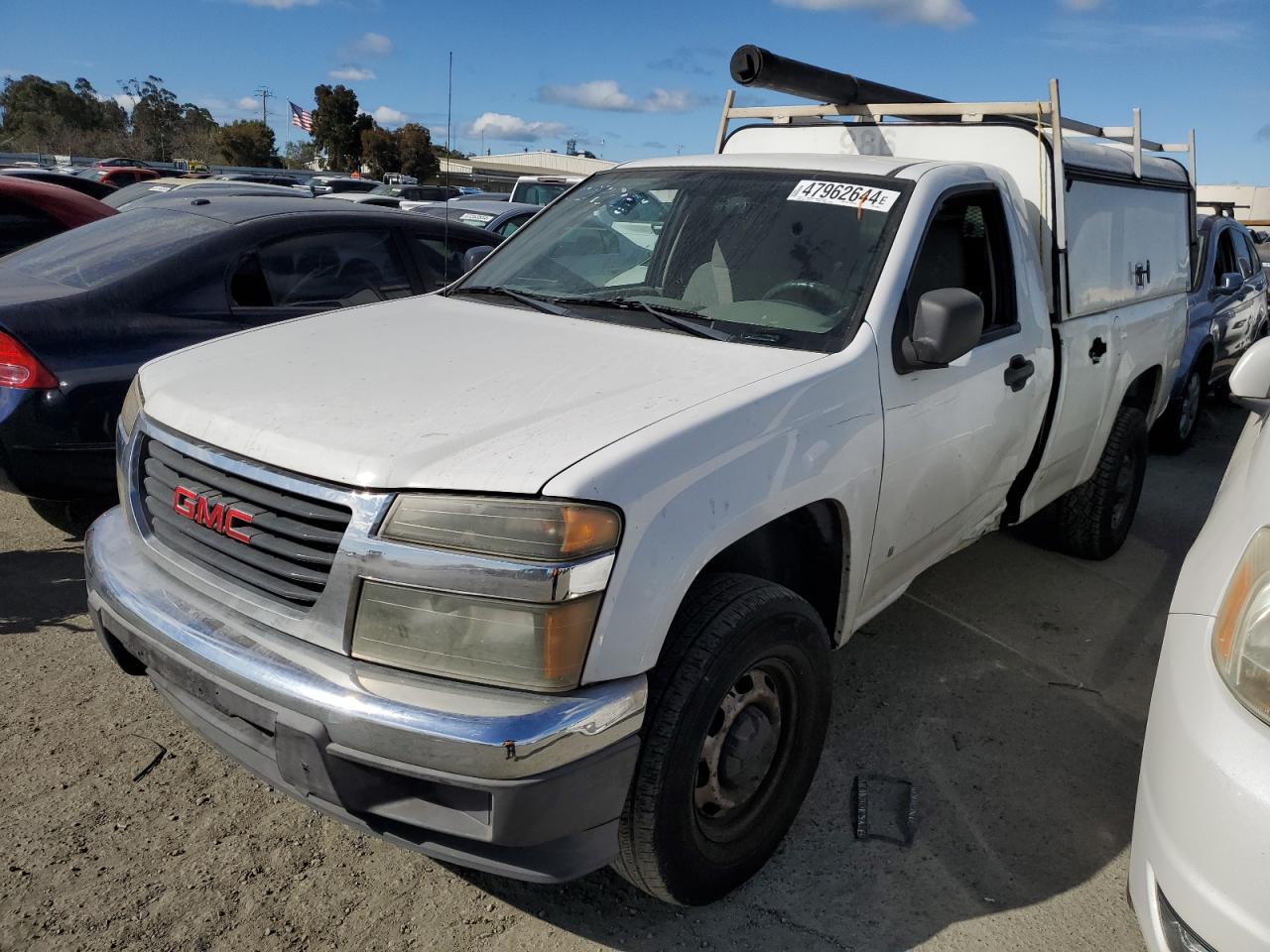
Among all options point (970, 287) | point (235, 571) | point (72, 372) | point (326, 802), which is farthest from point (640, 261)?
point (72, 372)

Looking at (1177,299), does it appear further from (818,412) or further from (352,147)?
(352,147)

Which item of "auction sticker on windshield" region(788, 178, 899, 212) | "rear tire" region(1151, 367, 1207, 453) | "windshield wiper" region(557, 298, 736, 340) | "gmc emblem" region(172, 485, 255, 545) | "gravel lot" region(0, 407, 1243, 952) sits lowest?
"gravel lot" region(0, 407, 1243, 952)

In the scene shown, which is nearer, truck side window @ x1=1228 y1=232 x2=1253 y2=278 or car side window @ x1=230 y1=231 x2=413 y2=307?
car side window @ x1=230 y1=231 x2=413 y2=307

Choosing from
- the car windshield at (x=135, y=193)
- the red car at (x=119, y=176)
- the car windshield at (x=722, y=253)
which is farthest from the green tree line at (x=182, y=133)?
the car windshield at (x=722, y=253)

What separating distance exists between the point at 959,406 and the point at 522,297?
4.90 ft

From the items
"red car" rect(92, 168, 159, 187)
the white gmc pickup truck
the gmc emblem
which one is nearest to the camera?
the white gmc pickup truck

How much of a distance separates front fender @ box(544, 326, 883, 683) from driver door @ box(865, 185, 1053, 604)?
0.15 m

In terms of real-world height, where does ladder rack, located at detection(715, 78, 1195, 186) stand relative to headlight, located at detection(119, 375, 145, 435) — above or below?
above

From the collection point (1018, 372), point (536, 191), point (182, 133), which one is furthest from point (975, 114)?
point (182, 133)

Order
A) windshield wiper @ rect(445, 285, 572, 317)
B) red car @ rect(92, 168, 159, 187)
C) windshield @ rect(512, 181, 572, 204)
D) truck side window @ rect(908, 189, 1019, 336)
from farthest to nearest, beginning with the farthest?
red car @ rect(92, 168, 159, 187)
windshield @ rect(512, 181, 572, 204)
truck side window @ rect(908, 189, 1019, 336)
windshield wiper @ rect(445, 285, 572, 317)

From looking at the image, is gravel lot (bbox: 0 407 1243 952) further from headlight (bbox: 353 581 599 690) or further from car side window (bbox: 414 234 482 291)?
car side window (bbox: 414 234 482 291)

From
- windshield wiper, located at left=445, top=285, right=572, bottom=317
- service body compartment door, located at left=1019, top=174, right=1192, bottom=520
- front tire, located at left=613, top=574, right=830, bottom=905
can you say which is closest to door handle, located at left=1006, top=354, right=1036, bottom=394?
service body compartment door, located at left=1019, top=174, right=1192, bottom=520

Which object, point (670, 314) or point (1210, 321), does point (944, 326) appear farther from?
point (1210, 321)

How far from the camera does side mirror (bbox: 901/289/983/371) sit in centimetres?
273
